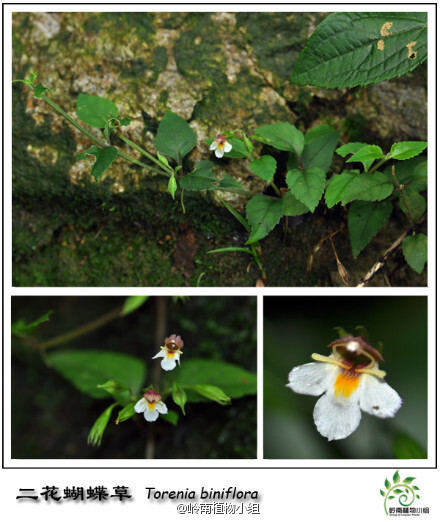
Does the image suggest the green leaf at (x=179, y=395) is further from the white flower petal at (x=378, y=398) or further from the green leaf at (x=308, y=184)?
the green leaf at (x=308, y=184)

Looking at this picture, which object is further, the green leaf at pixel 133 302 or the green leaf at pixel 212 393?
the green leaf at pixel 133 302

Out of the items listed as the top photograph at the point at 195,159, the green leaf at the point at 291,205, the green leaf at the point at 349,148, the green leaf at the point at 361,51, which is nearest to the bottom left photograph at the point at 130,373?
the top photograph at the point at 195,159

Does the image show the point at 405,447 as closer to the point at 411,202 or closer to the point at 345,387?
the point at 345,387

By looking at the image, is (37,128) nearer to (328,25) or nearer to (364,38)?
(328,25)

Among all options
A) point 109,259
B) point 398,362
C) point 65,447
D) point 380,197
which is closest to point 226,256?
point 109,259

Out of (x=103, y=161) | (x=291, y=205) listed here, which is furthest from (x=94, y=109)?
(x=291, y=205)

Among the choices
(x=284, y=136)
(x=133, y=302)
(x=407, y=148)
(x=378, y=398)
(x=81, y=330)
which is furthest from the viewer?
(x=81, y=330)
